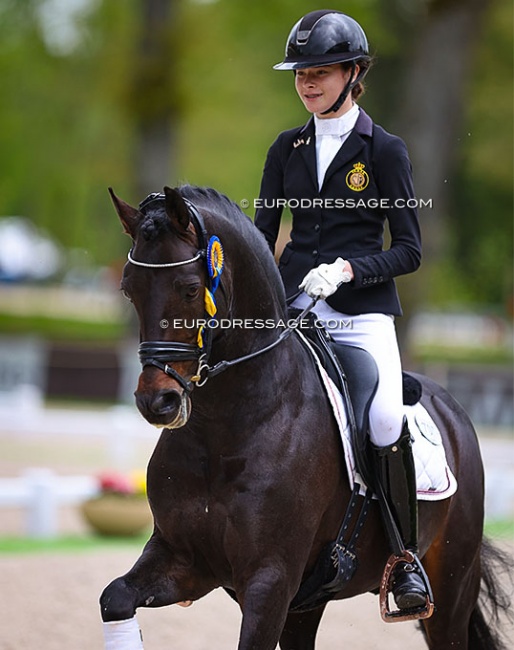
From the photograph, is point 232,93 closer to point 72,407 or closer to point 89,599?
point 72,407

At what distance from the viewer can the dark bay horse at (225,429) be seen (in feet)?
13.4

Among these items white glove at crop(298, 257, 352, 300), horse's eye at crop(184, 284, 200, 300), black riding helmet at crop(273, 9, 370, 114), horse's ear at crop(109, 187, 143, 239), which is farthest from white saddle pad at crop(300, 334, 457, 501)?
black riding helmet at crop(273, 9, 370, 114)

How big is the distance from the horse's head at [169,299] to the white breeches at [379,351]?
0.98 m

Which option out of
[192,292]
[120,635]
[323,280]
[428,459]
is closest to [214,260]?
[192,292]

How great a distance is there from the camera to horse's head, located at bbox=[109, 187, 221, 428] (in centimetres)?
400

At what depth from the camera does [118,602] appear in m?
4.38

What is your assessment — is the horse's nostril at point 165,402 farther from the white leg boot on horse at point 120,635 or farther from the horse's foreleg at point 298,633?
the horse's foreleg at point 298,633

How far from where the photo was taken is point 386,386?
4898mm

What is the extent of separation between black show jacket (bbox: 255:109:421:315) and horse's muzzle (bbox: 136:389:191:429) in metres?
1.14

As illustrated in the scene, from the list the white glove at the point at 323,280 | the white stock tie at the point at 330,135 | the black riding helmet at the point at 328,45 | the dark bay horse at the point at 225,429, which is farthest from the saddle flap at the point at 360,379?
the black riding helmet at the point at 328,45

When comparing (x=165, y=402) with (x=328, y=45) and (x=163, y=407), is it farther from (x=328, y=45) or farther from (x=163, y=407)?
(x=328, y=45)

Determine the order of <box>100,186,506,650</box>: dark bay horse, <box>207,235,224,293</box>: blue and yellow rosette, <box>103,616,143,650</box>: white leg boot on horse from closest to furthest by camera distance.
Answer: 1. <box>100,186,506,650</box>: dark bay horse
2. <box>207,235,224,293</box>: blue and yellow rosette
3. <box>103,616,143,650</box>: white leg boot on horse

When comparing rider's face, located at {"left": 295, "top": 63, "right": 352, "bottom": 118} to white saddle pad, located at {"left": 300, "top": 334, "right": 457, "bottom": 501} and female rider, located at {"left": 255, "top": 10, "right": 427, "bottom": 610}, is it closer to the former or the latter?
female rider, located at {"left": 255, "top": 10, "right": 427, "bottom": 610}

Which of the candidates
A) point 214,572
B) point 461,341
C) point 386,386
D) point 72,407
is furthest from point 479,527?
point 461,341
